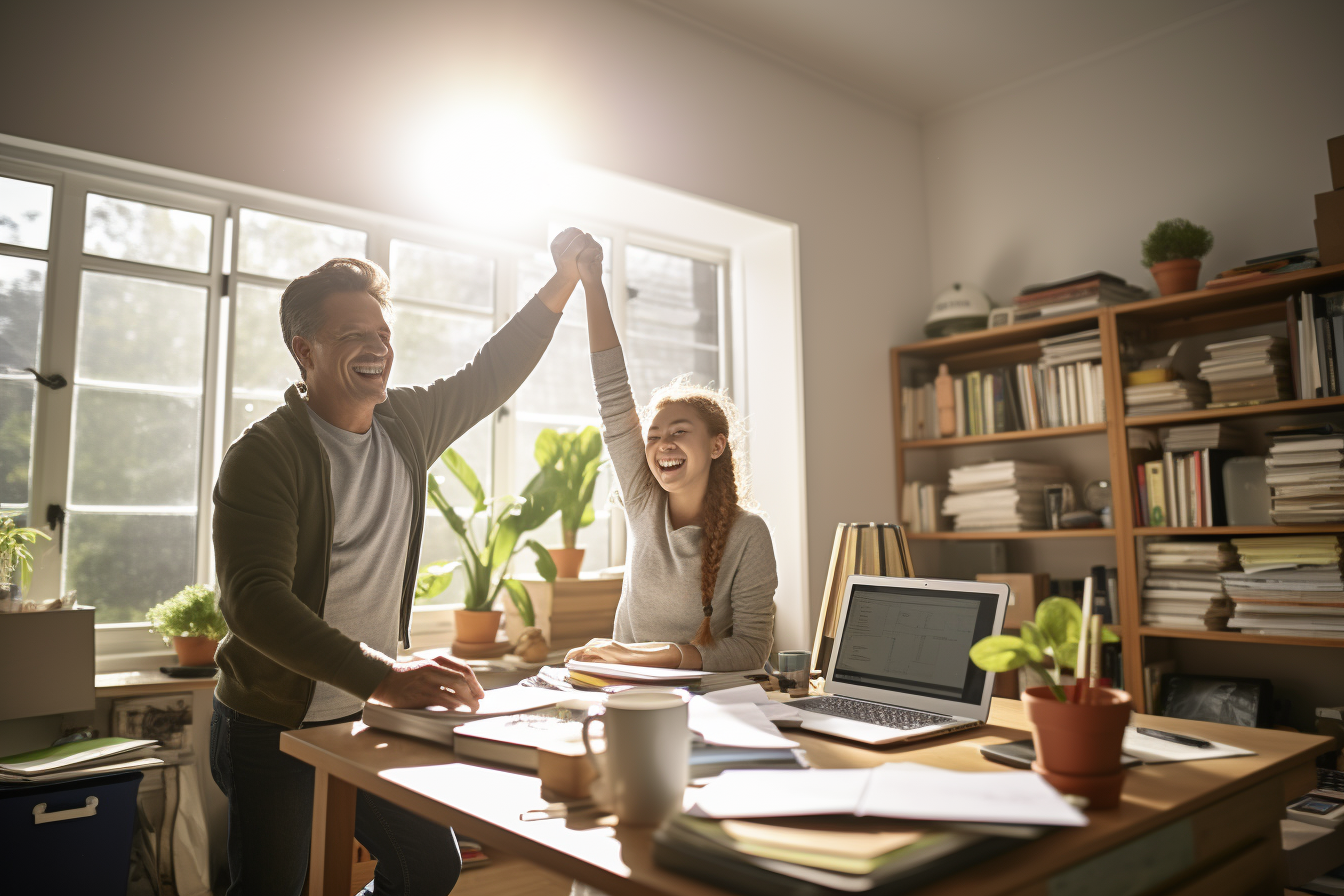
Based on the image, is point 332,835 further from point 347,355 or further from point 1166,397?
point 1166,397

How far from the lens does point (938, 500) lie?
4.15 meters

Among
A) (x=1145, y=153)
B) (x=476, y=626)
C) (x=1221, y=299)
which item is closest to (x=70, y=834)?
(x=476, y=626)

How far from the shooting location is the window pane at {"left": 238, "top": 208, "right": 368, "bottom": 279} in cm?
285

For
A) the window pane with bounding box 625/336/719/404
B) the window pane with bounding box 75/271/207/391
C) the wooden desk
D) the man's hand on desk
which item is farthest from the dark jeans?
the window pane with bounding box 625/336/719/404

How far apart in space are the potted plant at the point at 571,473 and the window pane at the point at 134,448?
1082 mm

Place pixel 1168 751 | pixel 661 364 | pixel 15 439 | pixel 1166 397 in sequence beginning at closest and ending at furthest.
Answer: pixel 1168 751 → pixel 15 439 → pixel 1166 397 → pixel 661 364

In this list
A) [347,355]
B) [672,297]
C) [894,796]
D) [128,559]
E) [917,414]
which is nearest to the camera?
[894,796]

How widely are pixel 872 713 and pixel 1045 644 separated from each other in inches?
16.5

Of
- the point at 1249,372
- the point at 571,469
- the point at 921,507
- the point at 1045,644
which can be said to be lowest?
the point at 1045,644

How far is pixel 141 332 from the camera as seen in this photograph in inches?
105

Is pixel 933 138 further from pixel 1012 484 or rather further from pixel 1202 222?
pixel 1012 484

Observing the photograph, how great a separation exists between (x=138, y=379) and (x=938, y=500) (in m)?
3.21

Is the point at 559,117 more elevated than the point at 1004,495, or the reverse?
the point at 559,117

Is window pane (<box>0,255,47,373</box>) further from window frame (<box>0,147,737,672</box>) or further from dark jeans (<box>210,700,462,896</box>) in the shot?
dark jeans (<box>210,700,462,896</box>)
